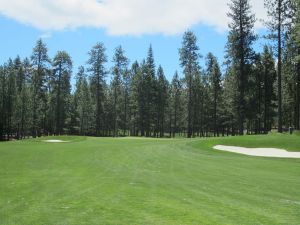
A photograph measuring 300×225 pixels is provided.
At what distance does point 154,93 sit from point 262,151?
6942 cm

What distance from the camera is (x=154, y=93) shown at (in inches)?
3880

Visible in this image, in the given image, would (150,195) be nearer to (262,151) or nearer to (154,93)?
(262,151)

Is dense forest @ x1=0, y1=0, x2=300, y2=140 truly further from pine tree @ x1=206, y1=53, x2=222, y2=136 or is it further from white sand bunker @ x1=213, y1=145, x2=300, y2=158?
white sand bunker @ x1=213, y1=145, x2=300, y2=158

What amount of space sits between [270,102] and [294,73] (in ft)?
61.6

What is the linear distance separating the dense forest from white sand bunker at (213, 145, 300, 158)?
24.6 meters

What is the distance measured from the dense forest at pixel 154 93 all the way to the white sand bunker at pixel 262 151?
24.6 m

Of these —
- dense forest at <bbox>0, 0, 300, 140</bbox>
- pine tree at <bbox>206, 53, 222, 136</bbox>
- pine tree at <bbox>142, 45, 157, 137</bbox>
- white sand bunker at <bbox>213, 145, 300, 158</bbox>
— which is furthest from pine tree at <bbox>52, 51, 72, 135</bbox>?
white sand bunker at <bbox>213, 145, 300, 158</bbox>

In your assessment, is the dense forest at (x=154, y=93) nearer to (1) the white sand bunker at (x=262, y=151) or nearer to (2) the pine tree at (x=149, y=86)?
(2) the pine tree at (x=149, y=86)

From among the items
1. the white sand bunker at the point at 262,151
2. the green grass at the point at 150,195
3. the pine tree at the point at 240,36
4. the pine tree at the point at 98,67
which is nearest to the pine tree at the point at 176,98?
the pine tree at the point at 98,67

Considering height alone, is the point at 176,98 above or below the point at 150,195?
above

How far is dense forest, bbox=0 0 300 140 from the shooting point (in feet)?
198

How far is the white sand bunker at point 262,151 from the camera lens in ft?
91.6

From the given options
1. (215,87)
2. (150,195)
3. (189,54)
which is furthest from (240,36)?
(150,195)

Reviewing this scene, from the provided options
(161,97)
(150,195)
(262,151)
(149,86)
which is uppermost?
(149,86)
